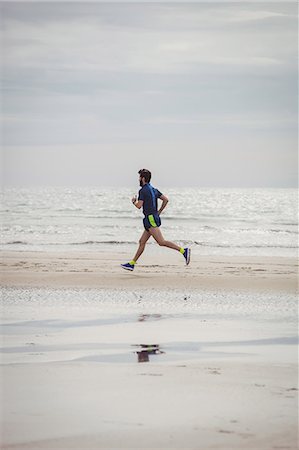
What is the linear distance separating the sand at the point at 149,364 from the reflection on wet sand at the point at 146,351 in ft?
0.07

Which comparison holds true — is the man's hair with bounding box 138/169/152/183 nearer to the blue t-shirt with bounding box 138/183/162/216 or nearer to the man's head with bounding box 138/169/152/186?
the man's head with bounding box 138/169/152/186

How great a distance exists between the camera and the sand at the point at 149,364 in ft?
17.8

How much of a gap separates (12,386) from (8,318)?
3765mm

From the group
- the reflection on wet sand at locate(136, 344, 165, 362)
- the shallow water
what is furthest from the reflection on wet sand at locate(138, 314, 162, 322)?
the reflection on wet sand at locate(136, 344, 165, 362)

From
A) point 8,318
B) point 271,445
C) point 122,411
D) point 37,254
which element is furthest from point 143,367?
point 37,254

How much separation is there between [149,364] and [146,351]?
661mm

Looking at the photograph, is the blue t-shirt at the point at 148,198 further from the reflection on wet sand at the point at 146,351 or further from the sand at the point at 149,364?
the reflection on wet sand at the point at 146,351

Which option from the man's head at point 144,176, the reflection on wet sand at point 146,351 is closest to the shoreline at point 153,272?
the man's head at point 144,176

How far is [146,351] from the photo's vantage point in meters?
8.09

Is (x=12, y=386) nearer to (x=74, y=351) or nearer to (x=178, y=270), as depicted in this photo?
(x=74, y=351)

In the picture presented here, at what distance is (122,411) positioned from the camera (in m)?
5.83

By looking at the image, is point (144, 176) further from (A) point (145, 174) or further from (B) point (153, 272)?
(B) point (153, 272)

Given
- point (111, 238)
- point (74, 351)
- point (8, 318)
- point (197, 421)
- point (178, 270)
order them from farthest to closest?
point (111, 238) → point (178, 270) → point (8, 318) → point (74, 351) → point (197, 421)

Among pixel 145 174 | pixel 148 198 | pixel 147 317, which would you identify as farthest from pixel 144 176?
pixel 147 317
